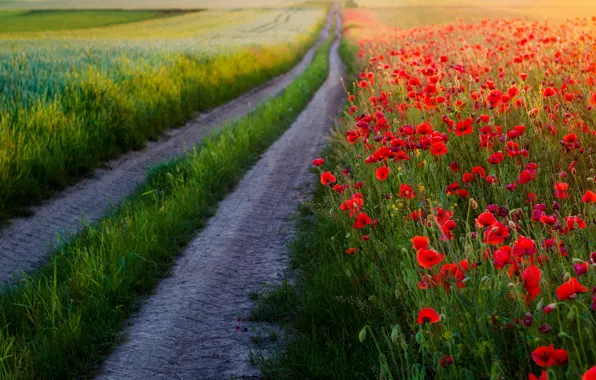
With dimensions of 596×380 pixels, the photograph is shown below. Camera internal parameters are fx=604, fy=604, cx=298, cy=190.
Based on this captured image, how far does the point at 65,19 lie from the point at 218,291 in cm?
5595

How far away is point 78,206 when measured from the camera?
24.2 ft

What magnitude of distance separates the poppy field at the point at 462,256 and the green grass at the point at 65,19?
1755 inches

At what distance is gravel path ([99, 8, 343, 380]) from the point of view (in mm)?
3582

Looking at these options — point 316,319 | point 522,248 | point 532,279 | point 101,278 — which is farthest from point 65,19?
point 532,279

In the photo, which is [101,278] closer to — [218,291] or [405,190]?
[218,291]

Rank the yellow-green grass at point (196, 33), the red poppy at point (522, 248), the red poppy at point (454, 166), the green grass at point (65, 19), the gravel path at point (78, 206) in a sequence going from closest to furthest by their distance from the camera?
the red poppy at point (522, 248) → the red poppy at point (454, 166) → the gravel path at point (78, 206) → the yellow-green grass at point (196, 33) → the green grass at point (65, 19)

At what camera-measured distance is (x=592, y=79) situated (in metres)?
5.91

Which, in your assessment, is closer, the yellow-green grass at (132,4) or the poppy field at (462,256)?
the poppy field at (462,256)

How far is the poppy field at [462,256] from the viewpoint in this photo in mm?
2297

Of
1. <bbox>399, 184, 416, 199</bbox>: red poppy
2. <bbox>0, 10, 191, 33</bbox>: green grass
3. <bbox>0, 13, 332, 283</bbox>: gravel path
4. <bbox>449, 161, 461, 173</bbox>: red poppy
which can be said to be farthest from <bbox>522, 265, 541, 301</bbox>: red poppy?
<bbox>0, 10, 191, 33</bbox>: green grass

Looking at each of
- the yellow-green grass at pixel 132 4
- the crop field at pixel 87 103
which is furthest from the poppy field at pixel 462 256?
the yellow-green grass at pixel 132 4

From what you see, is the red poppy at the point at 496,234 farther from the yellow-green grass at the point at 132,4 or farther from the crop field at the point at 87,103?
the yellow-green grass at the point at 132,4

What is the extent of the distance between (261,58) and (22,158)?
14.2m

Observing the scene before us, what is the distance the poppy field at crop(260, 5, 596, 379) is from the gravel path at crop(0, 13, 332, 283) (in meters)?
2.60
